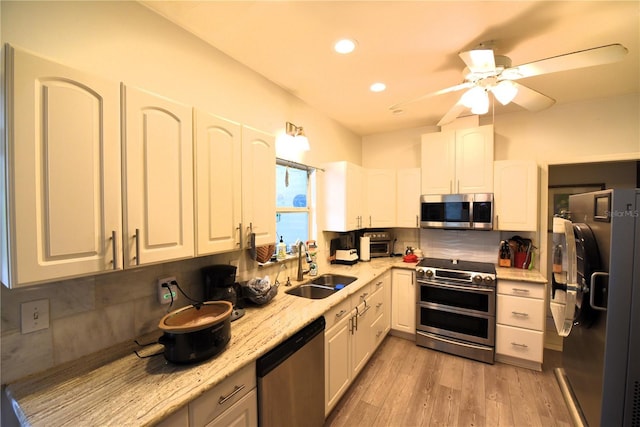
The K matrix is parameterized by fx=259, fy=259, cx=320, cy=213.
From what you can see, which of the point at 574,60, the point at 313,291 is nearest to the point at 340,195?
the point at 313,291

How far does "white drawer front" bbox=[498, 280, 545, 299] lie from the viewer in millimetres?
2488

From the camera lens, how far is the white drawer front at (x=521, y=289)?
249 centimetres

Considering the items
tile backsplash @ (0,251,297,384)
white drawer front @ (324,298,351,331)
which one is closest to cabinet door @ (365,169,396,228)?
white drawer front @ (324,298,351,331)

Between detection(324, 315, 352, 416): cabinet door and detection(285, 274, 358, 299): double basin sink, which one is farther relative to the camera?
detection(285, 274, 358, 299): double basin sink

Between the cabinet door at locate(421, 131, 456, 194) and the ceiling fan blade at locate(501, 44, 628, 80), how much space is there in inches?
57.9

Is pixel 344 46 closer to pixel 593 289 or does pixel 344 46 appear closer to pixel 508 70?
pixel 508 70

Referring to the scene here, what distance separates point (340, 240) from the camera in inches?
137

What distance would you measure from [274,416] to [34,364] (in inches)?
42.6

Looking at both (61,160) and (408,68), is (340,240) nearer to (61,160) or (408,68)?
(408,68)

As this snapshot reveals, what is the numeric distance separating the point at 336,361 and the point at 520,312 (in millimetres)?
1944

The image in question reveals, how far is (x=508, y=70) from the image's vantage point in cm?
160

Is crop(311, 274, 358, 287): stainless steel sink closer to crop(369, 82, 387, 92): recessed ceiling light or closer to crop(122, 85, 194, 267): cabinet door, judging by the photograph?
crop(122, 85, 194, 267): cabinet door

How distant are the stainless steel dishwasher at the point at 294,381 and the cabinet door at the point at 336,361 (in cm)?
11

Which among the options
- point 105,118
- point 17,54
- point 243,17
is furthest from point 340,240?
point 17,54
